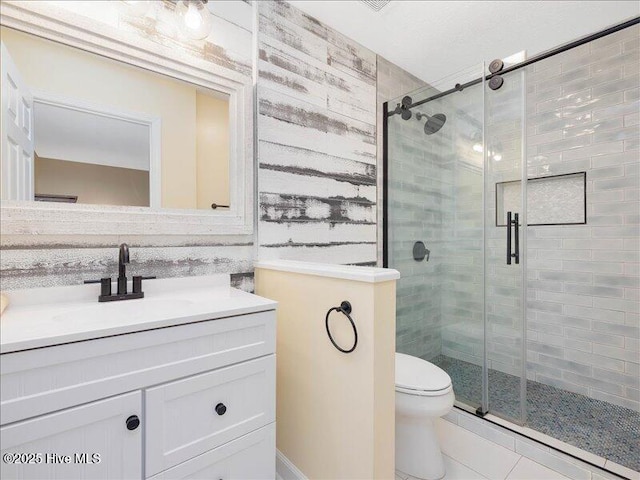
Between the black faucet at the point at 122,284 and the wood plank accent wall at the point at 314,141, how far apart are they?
0.62m

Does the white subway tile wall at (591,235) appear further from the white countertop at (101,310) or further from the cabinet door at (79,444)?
the cabinet door at (79,444)

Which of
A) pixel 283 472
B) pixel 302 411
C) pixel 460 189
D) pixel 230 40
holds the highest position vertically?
pixel 230 40

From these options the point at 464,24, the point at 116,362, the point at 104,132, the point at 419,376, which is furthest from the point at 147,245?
the point at 464,24

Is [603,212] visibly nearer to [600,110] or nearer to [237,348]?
[600,110]

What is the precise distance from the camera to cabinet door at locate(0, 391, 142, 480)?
0.81 metres

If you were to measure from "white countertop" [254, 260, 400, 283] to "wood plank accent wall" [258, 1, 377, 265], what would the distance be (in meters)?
0.30

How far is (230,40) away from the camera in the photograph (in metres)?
1.65

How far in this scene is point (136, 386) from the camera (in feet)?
3.12

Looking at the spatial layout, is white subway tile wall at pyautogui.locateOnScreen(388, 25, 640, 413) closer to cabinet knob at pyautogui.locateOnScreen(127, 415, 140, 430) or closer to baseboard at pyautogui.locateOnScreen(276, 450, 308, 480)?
baseboard at pyautogui.locateOnScreen(276, 450, 308, 480)

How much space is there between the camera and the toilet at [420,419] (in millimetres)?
1507

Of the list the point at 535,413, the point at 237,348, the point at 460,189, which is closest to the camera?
the point at 237,348

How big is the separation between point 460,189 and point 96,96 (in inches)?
80.2

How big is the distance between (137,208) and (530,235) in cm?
265

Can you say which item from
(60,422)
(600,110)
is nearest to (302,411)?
(60,422)
